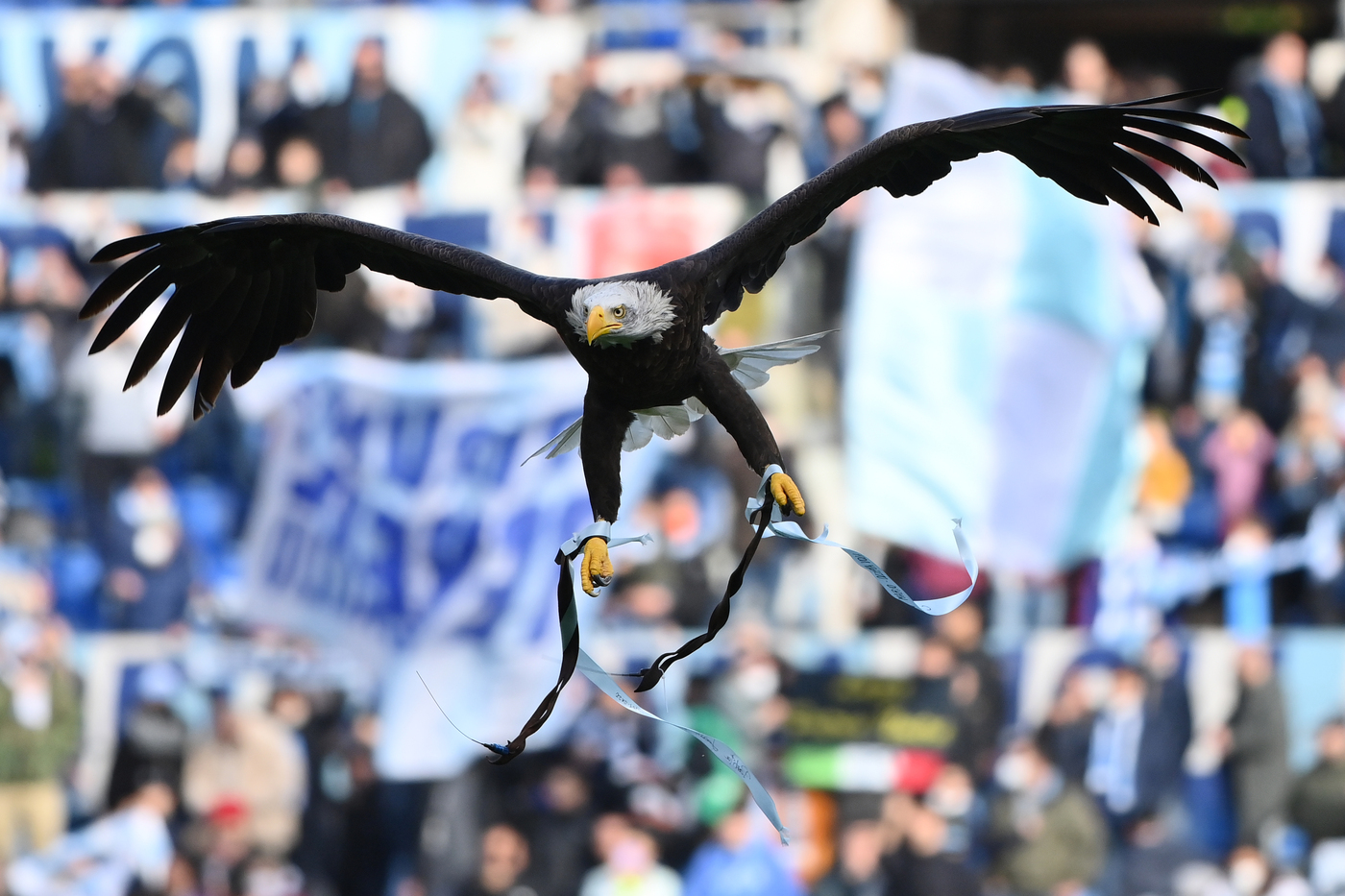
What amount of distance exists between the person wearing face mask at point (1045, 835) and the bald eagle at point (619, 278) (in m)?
6.37

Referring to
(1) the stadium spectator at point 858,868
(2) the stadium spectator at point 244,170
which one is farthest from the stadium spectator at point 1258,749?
(2) the stadium spectator at point 244,170

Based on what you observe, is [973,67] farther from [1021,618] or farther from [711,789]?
[711,789]

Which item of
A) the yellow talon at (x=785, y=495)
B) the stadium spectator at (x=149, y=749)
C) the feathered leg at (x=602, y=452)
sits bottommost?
the stadium spectator at (x=149, y=749)

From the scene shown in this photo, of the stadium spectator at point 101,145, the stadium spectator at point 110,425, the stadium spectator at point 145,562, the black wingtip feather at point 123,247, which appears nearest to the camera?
the black wingtip feather at point 123,247

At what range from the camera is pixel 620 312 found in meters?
5.68

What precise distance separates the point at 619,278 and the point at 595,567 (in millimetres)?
769

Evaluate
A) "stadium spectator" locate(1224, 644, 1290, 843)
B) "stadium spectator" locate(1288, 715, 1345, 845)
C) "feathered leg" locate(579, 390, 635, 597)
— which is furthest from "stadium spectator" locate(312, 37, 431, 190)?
"feathered leg" locate(579, 390, 635, 597)

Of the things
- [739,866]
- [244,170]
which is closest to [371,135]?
[244,170]

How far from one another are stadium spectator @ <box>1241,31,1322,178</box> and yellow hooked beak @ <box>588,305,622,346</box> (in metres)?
9.55

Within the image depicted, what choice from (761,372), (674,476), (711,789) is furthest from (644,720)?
(761,372)

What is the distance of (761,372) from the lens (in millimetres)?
6891

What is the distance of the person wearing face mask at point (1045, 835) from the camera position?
1229 cm

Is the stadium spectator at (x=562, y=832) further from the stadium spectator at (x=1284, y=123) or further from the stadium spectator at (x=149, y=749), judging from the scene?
the stadium spectator at (x=1284, y=123)

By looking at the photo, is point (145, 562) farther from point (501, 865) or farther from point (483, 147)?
point (483, 147)
